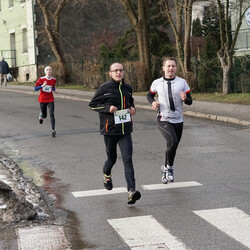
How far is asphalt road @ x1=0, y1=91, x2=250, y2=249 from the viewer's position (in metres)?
6.42

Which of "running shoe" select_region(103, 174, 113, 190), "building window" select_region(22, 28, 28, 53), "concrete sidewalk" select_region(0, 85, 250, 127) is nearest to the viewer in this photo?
"running shoe" select_region(103, 174, 113, 190)

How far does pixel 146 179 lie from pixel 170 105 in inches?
46.7

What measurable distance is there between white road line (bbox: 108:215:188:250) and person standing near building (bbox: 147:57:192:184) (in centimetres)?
216

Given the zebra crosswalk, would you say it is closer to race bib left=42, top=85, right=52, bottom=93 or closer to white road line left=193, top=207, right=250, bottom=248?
white road line left=193, top=207, right=250, bottom=248

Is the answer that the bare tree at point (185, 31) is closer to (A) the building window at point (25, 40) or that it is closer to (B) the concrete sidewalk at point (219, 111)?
(B) the concrete sidewalk at point (219, 111)

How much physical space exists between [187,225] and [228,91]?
19.4 m

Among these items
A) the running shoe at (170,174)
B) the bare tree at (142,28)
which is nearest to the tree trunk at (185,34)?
the bare tree at (142,28)

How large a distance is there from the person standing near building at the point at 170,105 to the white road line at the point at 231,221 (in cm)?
195

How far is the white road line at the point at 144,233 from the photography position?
5.96 m

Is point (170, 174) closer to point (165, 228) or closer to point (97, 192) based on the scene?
point (97, 192)

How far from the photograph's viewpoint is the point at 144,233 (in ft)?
21.1

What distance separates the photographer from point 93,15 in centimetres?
4675

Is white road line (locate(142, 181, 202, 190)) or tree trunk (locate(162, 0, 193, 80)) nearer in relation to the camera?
white road line (locate(142, 181, 202, 190))

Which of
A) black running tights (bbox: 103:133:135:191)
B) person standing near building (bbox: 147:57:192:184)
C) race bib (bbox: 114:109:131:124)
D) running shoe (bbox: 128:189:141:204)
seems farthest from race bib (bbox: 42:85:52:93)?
running shoe (bbox: 128:189:141:204)
